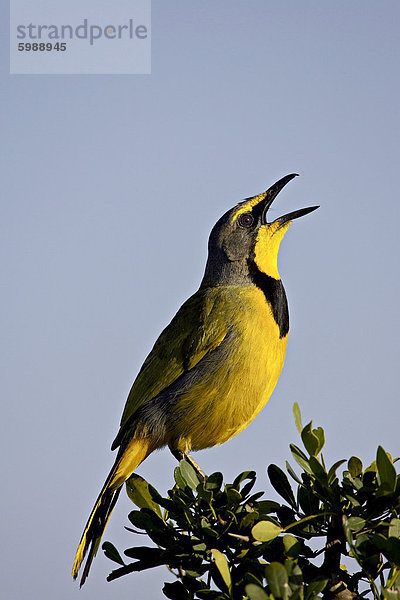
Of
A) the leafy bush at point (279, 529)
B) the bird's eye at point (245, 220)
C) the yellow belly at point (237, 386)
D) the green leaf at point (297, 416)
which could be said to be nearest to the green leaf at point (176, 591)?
the leafy bush at point (279, 529)

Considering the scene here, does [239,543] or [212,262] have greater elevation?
[212,262]

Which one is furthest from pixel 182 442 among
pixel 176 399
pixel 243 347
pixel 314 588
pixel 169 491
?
pixel 314 588

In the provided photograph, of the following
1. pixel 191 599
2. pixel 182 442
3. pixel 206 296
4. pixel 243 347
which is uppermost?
pixel 206 296

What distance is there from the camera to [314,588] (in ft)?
5.67

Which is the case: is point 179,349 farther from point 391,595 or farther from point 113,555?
point 391,595

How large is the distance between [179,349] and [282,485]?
143cm

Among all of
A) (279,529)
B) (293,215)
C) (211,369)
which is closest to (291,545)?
(279,529)

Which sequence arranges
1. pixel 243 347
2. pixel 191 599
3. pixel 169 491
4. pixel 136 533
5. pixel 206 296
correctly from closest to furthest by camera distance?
pixel 191 599 < pixel 136 533 < pixel 169 491 < pixel 243 347 < pixel 206 296

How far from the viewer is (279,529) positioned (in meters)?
2.06

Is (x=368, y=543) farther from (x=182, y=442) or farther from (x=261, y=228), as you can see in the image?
(x=261, y=228)

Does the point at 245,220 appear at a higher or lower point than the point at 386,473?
higher

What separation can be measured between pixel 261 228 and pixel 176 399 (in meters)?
1.07

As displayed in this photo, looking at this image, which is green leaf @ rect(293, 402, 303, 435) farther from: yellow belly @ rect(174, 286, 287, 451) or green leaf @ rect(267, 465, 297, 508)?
yellow belly @ rect(174, 286, 287, 451)

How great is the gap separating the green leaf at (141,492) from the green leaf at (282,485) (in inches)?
16.7
